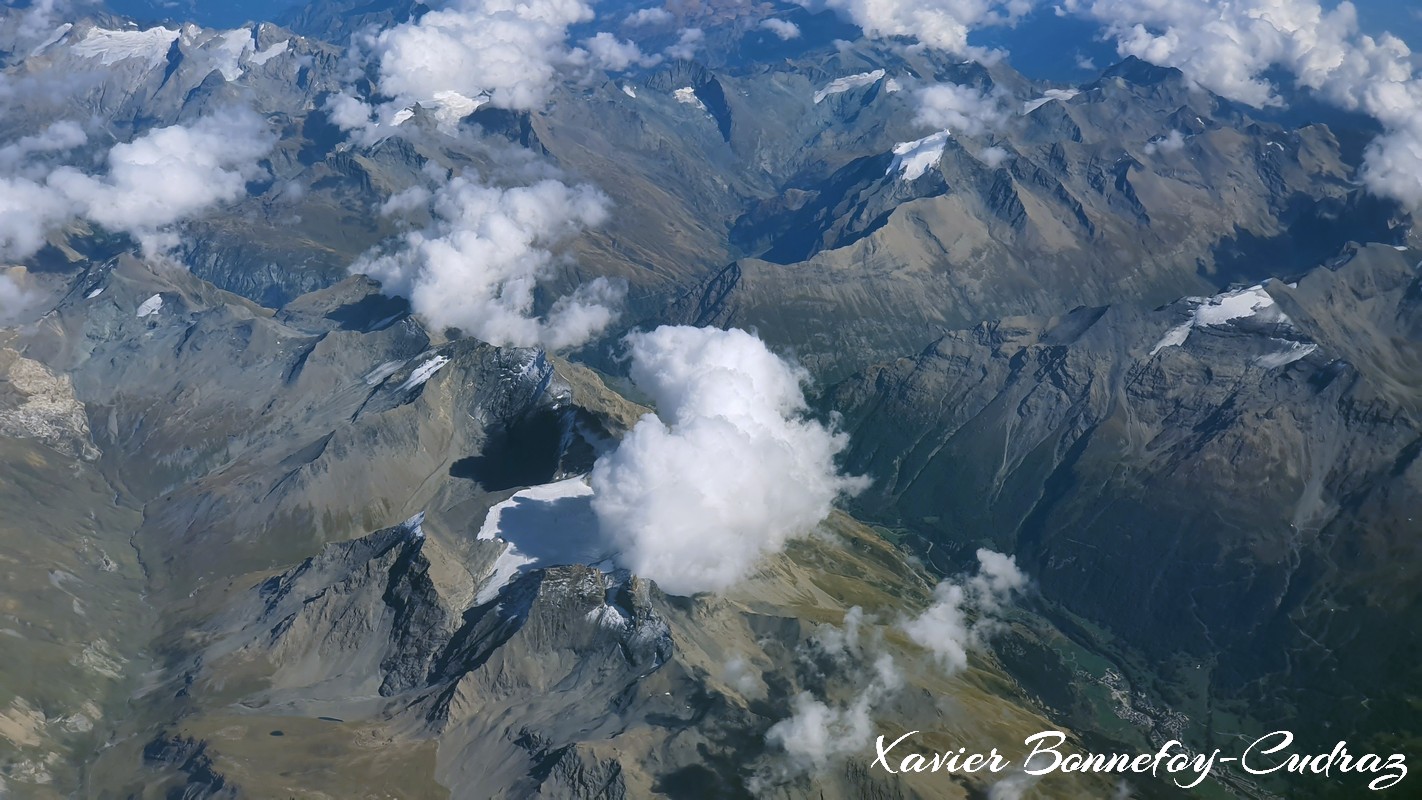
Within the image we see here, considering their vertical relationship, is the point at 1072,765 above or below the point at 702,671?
below

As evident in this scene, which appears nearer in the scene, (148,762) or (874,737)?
(874,737)

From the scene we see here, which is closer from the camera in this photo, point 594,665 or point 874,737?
point 874,737

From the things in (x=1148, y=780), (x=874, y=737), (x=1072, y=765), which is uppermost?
(x=874, y=737)

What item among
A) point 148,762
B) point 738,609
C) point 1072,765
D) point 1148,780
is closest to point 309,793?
point 148,762

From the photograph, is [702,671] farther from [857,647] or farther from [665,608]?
[857,647]

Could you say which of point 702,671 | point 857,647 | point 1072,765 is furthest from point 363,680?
point 1072,765

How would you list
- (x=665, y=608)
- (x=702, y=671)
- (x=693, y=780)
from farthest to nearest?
(x=665, y=608)
(x=702, y=671)
(x=693, y=780)

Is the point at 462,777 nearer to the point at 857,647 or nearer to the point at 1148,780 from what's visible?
the point at 857,647

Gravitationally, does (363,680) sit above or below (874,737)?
below

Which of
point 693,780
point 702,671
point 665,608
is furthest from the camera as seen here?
point 665,608
